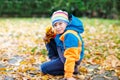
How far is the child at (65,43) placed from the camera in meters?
4.54

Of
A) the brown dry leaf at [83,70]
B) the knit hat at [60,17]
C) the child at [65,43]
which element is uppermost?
the knit hat at [60,17]

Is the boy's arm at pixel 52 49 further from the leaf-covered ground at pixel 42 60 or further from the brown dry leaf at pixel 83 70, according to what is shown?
the brown dry leaf at pixel 83 70

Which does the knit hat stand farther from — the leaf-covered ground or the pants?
the leaf-covered ground

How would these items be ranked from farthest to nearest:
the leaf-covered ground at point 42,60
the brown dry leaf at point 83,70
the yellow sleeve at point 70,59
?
the brown dry leaf at point 83,70 → the leaf-covered ground at point 42,60 → the yellow sleeve at point 70,59

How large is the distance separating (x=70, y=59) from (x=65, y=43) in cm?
25

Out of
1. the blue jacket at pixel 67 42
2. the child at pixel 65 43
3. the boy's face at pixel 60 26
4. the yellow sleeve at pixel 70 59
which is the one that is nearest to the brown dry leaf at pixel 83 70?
the child at pixel 65 43

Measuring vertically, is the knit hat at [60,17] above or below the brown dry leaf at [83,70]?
above

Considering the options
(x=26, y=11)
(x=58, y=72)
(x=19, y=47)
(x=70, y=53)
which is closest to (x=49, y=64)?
(x=58, y=72)

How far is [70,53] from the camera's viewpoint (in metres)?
4.54

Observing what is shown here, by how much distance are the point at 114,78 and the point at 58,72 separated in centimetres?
79

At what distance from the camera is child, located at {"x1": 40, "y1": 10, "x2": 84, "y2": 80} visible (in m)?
4.54

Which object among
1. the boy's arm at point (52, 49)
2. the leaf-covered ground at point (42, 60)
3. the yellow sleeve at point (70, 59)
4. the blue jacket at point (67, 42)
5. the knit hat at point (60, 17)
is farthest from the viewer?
the boy's arm at point (52, 49)

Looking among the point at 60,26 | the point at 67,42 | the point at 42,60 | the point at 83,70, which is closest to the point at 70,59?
the point at 67,42

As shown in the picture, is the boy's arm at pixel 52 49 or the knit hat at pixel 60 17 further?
the boy's arm at pixel 52 49
